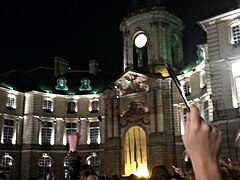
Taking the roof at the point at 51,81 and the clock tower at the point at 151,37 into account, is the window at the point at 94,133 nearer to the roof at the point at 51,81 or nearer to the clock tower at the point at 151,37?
the roof at the point at 51,81

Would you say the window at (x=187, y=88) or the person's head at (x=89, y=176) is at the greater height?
the window at (x=187, y=88)

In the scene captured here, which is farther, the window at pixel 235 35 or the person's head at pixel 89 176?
the window at pixel 235 35

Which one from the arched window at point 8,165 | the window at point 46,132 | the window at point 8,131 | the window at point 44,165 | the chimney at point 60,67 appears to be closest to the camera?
the arched window at point 8,165

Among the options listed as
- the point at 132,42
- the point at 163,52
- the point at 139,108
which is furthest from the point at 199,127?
the point at 132,42

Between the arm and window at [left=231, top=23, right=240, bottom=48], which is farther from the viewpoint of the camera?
window at [left=231, top=23, right=240, bottom=48]

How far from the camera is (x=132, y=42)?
50312 millimetres

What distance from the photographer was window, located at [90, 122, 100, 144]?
1988 inches

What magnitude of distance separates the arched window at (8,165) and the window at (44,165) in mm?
3691

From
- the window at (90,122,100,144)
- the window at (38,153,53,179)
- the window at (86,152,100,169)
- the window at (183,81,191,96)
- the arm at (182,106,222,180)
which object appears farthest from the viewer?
the window at (90,122,100,144)

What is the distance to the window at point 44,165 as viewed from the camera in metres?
47.6

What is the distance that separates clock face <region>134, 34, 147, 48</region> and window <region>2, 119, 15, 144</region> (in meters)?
21.3

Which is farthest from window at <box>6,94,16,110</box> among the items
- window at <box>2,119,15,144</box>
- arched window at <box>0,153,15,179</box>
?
arched window at <box>0,153,15,179</box>

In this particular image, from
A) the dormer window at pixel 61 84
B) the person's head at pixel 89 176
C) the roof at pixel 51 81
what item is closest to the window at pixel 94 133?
the roof at pixel 51 81

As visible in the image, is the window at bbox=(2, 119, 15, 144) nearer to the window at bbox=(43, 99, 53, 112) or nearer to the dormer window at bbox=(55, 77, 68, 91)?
the window at bbox=(43, 99, 53, 112)
